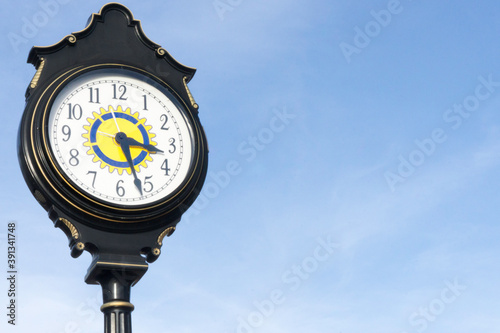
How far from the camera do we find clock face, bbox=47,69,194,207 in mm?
5711

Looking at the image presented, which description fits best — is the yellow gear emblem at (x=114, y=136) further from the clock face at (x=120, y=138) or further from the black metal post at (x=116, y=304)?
the black metal post at (x=116, y=304)

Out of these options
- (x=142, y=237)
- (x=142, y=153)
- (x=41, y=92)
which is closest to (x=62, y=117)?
(x=41, y=92)

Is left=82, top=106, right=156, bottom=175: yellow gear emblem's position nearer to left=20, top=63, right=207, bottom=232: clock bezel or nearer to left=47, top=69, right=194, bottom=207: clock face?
left=47, top=69, right=194, bottom=207: clock face

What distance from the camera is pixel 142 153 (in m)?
5.97

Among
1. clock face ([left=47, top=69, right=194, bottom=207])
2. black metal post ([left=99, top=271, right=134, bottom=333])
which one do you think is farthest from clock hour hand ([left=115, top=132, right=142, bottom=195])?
black metal post ([left=99, top=271, right=134, bottom=333])

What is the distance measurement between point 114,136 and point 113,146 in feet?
0.24

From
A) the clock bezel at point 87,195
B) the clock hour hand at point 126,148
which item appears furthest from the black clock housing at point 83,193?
→ the clock hour hand at point 126,148

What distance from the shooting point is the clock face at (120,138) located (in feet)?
18.7

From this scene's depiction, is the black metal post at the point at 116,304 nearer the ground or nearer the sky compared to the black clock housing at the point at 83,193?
nearer the ground

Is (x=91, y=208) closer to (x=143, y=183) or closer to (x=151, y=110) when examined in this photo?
(x=143, y=183)

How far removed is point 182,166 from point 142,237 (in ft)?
1.99

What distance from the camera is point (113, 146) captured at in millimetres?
5867

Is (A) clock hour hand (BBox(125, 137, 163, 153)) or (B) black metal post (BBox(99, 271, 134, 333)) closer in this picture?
Answer: (B) black metal post (BBox(99, 271, 134, 333))

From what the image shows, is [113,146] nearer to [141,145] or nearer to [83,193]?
[141,145]
